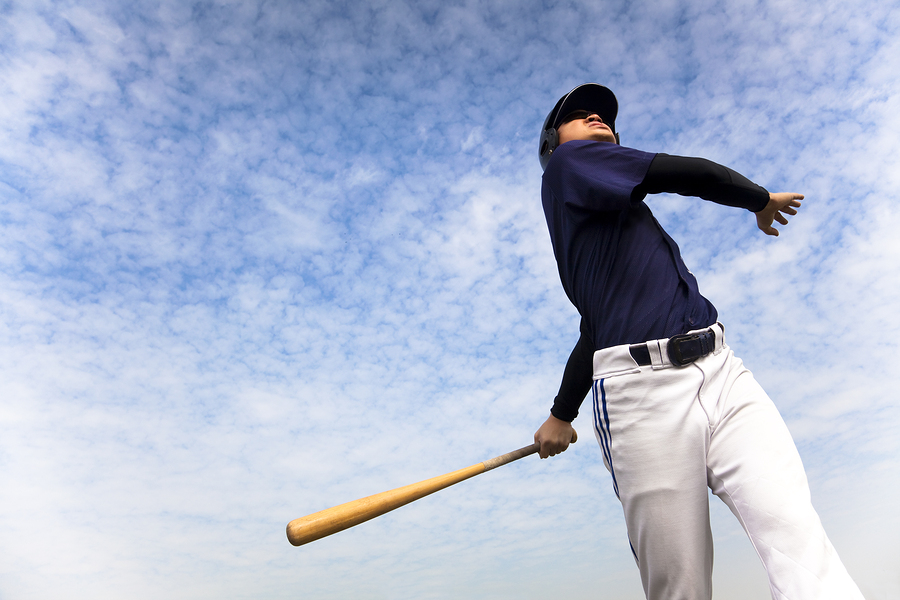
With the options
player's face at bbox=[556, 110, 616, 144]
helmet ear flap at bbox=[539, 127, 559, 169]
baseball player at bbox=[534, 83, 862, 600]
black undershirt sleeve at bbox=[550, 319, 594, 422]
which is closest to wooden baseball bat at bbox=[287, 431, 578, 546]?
black undershirt sleeve at bbox=[550, 319, 594, 422]

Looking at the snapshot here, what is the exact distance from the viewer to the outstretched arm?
3066 mm

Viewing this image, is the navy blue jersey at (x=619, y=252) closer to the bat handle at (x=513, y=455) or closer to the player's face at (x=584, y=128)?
the player's face at (x=584, y=128)

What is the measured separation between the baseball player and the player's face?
0.55 metres

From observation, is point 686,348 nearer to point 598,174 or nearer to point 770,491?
point 770,491

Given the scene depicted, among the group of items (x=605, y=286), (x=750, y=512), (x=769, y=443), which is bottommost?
Answer: (x=750, y=512)

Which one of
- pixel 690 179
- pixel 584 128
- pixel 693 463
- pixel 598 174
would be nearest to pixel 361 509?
pixel 693 463

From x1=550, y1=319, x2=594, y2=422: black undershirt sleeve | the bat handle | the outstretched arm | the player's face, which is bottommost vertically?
the bat handle

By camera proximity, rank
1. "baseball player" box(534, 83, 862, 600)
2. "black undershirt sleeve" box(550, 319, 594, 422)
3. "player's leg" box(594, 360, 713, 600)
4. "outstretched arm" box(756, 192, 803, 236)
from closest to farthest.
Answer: "baseball player" box(534, 83, 862, 600), "player's leg" box(594, 360, 713, 600), "outstretched arm" box(756, 192, 803, 236), "black undershirt sleeve" box(550, 319, 594, 422)

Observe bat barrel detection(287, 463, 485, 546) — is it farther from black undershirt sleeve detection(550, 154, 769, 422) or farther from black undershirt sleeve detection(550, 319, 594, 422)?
black undershirt sleeve detection(550, 154, 769, 422)

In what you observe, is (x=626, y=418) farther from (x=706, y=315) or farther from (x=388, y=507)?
(x=388, y=507)

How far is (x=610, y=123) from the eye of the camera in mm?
4008

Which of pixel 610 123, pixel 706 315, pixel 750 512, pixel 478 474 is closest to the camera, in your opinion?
pixel 750 512

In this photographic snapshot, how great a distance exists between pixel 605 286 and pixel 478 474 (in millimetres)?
1365

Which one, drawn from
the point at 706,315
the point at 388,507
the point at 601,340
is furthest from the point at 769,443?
the point at 388,507
